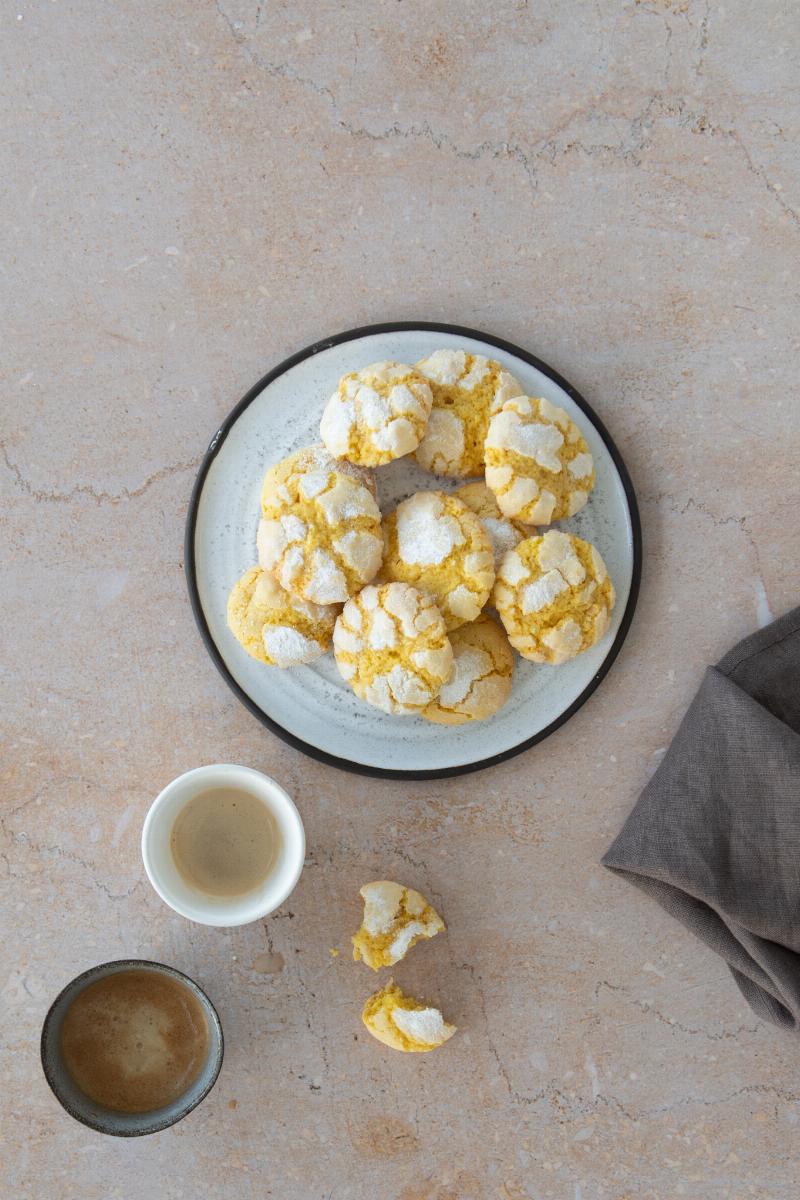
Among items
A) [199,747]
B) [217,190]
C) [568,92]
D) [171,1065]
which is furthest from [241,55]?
[171,1065]

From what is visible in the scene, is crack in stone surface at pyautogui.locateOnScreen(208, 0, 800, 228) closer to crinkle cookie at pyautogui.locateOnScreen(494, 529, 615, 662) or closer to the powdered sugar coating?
crinkle cookie at pyautogui.locateOnScreen(494, 529, 615, 662)

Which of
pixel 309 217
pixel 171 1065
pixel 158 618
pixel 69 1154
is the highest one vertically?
pixel 309 217

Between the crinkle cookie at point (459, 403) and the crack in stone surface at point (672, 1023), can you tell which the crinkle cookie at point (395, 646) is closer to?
the crinkle cookie at point (459, 403)

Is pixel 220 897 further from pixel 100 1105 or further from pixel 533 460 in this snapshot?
pixel 533 460

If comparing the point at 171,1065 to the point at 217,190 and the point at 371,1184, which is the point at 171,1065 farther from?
the point at 217,190

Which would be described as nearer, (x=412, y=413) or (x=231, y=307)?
(x=412, y=413)

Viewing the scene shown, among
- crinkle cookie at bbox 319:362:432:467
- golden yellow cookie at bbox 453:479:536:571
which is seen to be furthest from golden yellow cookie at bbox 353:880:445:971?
crinkle cookie at bbox 319:362:432:467

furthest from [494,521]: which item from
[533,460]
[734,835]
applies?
[734,835]
